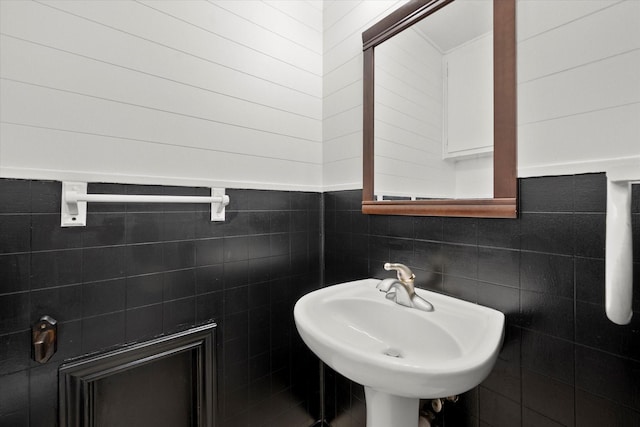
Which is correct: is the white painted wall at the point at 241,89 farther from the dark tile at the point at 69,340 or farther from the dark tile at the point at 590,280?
the dark tile at the point at 69,340

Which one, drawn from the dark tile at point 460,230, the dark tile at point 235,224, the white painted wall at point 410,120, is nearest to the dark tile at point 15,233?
the dark tile at point 235,224

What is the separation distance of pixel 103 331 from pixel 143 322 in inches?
4.4

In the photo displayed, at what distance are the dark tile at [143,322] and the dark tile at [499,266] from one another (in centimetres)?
113

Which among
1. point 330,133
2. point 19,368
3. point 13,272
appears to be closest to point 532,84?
point 330,133

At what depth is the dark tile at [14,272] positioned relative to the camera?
2.52 feet

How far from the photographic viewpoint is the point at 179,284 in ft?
3.45

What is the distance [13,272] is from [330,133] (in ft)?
4.27

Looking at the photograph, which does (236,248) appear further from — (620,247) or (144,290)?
(620,247)

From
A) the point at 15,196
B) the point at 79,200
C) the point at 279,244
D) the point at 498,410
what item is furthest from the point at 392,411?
the point at 15,196

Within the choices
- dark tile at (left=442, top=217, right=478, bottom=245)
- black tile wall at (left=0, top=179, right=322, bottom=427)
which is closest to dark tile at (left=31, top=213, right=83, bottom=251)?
black tile wall at (left=0, top=179, right=322, bottom=427)

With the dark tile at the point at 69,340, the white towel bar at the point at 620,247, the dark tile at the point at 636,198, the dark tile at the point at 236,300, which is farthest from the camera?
the dark tile at the point at 236,300

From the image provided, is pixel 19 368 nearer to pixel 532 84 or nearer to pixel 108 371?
pixel 108 371

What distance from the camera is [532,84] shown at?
Result: 31.1 inches

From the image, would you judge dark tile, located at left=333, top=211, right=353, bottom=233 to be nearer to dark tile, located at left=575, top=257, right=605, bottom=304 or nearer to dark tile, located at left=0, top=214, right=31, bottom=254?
dark tile, located at left=575, top=257, right=605, bottom=304
